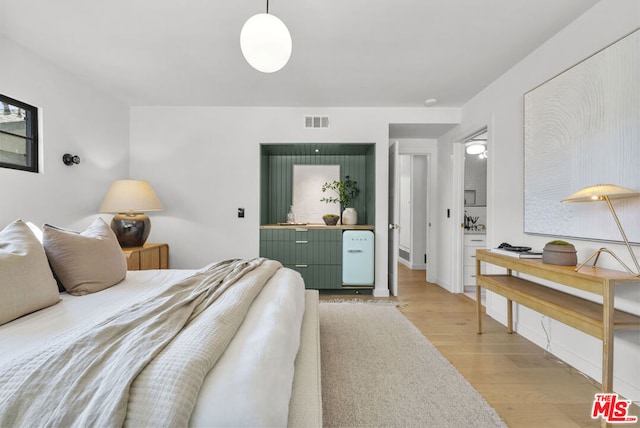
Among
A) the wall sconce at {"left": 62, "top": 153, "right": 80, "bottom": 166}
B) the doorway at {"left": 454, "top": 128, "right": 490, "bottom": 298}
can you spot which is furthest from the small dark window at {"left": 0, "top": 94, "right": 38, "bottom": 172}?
the doorway at {"left": 454, "top": 128, "right": 490, "bottom": 298}

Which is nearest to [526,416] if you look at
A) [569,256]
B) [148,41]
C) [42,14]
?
[569,256]

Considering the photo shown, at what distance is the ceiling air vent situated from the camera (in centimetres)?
383

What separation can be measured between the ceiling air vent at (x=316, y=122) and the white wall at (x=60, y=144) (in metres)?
2.34

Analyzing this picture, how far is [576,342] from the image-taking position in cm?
208

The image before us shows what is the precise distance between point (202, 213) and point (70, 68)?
1949 mm

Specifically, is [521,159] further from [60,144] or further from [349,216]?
[60,144]

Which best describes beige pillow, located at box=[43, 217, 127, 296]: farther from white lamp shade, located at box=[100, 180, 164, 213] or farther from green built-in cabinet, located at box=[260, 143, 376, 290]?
green built-in cabinet, located at box=[260, 143, 376, 290]

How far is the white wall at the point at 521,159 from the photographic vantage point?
1.73 m

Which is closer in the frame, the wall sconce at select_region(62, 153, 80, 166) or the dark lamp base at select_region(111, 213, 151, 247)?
the wall sconce at select_region(62, 153, 80, 166)

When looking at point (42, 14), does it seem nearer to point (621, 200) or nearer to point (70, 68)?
point (70, 68)

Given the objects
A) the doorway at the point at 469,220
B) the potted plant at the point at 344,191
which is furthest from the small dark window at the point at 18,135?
the doorway at the point at 469,220

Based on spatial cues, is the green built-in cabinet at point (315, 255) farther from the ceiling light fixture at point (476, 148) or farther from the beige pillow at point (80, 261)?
the ceiling light fixture at point (476, 148)

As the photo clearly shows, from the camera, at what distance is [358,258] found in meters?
3.76

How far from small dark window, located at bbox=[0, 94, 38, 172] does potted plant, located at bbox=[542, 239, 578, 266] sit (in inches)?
162
